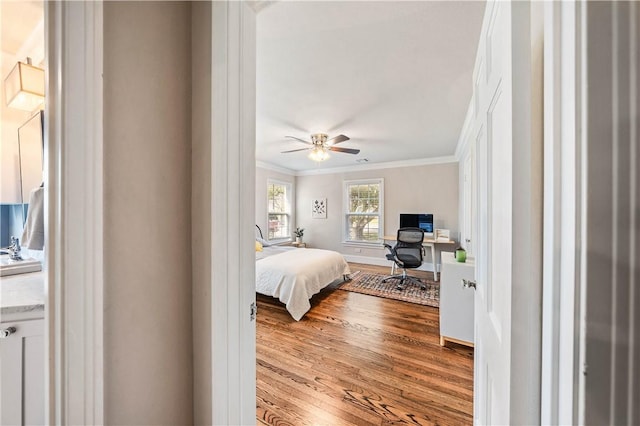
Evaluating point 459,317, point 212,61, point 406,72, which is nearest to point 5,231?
point 212,61

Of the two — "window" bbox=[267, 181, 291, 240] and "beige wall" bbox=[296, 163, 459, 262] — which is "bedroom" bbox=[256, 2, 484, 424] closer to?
"beige wall" bbox=[296, 163, 459, 262]

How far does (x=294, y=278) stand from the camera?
2.91m

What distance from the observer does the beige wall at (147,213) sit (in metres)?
0.71

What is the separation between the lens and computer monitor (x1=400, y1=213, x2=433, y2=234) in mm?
5070

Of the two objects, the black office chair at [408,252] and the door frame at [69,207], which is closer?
the door frame at [69,207]

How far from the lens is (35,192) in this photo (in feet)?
4.13

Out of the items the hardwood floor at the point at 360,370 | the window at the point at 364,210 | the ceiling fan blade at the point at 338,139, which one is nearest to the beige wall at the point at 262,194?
the window at the point at 364,210

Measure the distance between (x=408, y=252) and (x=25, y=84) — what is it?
4.22m

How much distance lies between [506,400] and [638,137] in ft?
2.05

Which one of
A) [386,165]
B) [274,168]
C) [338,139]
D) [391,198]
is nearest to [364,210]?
[391,198]

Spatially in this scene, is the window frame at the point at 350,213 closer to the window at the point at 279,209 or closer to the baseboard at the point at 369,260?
the baseboard at the point at 369,260

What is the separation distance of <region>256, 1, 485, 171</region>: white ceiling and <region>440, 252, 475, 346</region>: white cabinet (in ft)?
5.47

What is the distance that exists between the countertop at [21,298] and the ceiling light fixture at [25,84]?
99 cm

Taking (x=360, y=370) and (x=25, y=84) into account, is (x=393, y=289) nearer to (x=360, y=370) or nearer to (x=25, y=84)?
(x=360, y=370)
